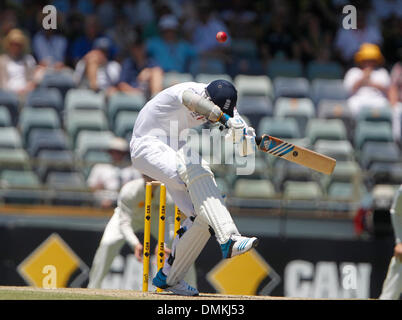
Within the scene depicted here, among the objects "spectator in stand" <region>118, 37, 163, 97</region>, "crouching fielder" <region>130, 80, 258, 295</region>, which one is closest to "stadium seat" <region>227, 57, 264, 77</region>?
"spectator in stand" <region>118, 37, 163, 97</region>

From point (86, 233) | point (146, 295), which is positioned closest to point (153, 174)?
point (146, 295)

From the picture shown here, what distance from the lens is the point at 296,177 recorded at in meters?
11.3

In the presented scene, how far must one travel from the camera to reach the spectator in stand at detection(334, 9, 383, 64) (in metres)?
13.7

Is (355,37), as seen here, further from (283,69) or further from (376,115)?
(376,115)

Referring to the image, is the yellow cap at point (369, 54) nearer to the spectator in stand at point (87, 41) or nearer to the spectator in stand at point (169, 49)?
the spectator in stand at point (169, 49)

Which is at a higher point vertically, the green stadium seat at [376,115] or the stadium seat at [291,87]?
the stadium seat at [291,87]

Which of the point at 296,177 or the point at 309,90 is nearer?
the point at 296,177

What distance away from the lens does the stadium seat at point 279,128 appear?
12.0 m

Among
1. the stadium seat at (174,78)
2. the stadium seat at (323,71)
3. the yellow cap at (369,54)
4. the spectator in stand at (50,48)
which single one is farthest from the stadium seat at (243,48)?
the spectator in stand at (50,48)

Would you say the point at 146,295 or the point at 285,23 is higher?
the point at 285,23

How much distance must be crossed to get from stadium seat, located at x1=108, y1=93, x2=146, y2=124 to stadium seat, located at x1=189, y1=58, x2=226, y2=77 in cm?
110

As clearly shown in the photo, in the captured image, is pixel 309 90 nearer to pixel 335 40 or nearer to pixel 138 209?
pixel 335 40

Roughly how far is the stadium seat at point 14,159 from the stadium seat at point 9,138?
10 centimetres
